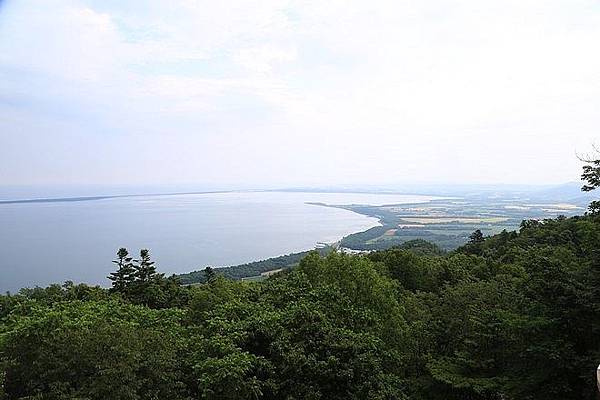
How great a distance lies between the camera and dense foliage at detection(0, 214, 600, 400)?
6.57 meters

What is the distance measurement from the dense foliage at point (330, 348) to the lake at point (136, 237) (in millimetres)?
22784

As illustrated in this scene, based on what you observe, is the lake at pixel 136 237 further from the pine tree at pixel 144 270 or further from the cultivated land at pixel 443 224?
the pine tree at pixel 144 270

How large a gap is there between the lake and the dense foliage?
74.8 feet

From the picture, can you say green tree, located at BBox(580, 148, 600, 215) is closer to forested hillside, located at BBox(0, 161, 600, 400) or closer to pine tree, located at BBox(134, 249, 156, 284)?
forested hillside, located at BBox(0, 161, 600, 400)

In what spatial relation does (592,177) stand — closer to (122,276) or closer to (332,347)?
(332,347)

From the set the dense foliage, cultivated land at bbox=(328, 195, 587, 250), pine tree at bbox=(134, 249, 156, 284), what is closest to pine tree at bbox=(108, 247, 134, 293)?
pine tree at bbox=(134, 249, 156, 284)

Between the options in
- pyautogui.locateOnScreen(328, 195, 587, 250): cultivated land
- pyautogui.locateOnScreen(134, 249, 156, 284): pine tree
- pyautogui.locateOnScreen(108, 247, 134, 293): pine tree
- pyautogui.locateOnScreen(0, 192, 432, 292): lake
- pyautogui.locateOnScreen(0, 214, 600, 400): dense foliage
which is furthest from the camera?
pyautogui.locateOnScreen(328, 195, 587, 250): cultivated land

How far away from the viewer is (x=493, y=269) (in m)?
17.0

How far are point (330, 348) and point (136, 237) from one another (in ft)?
154

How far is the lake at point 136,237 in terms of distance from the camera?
110 ft

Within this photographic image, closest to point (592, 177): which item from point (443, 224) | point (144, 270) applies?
point (144, 270)

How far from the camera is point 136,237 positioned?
50438mm

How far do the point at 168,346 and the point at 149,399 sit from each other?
1.00m

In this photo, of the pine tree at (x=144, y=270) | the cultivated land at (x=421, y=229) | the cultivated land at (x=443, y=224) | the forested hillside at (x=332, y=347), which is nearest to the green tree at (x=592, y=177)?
the forested hillside at (x=332, y=347)
